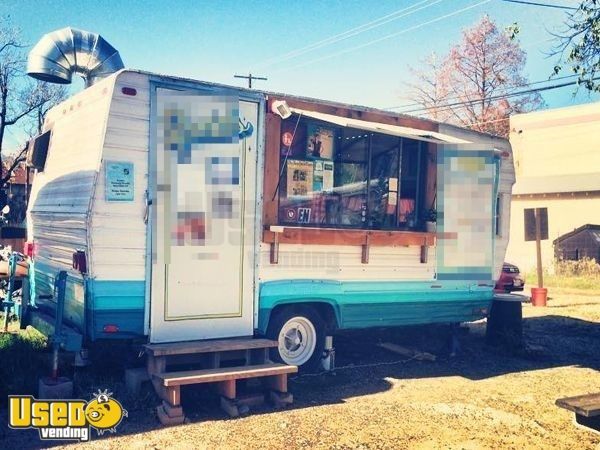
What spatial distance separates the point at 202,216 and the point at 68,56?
19.7 ft

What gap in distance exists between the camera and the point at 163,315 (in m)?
5.57

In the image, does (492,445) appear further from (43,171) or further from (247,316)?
(43,171)

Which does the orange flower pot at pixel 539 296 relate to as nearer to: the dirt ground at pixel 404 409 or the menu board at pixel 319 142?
the dirt ground at pixel 404 409

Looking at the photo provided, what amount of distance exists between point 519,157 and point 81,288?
2752 centimetres

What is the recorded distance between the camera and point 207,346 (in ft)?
18.0

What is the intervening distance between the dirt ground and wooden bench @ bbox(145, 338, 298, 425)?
0.46ft

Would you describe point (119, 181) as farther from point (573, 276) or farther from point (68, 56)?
point (573, 276)

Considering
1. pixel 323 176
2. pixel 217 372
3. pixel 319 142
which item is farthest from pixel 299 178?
pixel 217 372

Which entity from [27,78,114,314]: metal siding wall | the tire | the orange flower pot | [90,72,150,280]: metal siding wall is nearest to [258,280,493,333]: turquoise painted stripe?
the tire

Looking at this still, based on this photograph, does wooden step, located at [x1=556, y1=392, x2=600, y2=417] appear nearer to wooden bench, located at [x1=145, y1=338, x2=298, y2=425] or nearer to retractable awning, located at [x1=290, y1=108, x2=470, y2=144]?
wooden bench, located at [x1=145, y1=338, x2=298, y2=425]

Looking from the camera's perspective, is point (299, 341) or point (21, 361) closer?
point (21, 361)

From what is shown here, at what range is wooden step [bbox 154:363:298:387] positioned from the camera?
16.2 ft

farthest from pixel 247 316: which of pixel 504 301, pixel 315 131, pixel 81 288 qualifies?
pixel 504 301

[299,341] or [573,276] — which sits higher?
[573,276]
